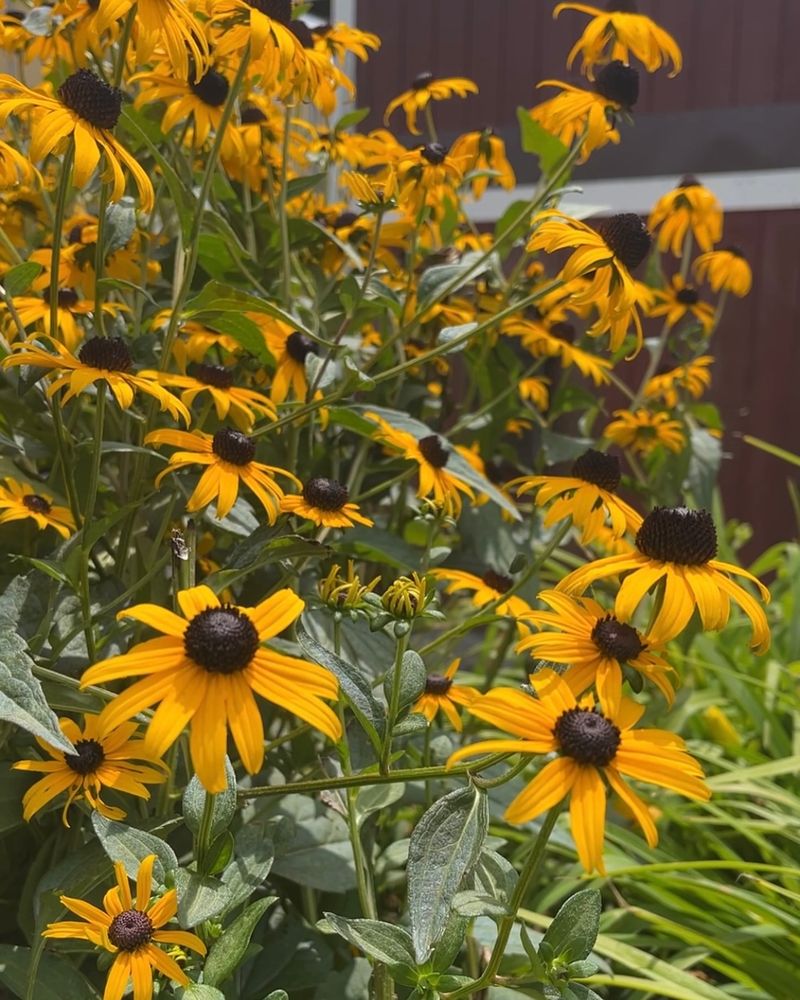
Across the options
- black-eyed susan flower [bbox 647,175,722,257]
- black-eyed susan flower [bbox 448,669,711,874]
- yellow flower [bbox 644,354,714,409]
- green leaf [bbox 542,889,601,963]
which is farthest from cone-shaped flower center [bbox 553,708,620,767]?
black-eyed susan flower [bbox 647,175,722,257]

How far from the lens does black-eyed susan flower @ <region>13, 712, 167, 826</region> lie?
1.63 feet

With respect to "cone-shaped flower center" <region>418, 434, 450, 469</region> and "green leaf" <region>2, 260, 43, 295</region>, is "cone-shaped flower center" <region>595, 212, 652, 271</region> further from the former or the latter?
"green leaf" <region>2, 260, 43, 295</region>

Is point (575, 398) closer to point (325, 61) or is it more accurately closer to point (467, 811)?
point (325, 61)

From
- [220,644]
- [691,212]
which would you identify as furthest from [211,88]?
[691,212]

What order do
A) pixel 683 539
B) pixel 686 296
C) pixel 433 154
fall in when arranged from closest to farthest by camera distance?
1. pixel 683 539
2. pixel 433 154
3. pixel 686 296

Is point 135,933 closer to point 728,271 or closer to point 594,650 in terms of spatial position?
point 594,650

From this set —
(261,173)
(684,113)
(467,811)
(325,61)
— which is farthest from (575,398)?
(684,113)

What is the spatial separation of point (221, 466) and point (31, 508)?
16 cm

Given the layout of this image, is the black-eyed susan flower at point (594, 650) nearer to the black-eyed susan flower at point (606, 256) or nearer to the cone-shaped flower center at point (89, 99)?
the black-eyed susan flower at point (606, 256)

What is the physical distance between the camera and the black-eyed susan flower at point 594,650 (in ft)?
1.42

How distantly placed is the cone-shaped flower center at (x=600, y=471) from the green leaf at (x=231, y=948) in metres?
0.34

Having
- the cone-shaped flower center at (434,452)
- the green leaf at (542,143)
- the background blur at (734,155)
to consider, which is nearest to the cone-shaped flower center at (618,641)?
the cone-shaped flower center at (434,452)

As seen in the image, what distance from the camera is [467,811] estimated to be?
424 millimetres

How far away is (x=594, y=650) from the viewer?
45 centimetres
